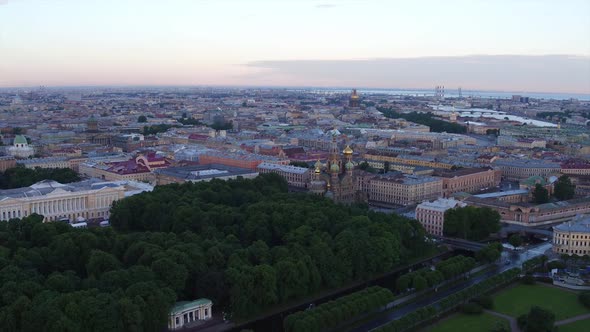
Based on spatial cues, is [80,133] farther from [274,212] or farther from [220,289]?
[220,289]

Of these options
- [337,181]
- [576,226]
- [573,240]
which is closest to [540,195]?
[576,226]

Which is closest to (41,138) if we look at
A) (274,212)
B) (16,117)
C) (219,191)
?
(16,117)

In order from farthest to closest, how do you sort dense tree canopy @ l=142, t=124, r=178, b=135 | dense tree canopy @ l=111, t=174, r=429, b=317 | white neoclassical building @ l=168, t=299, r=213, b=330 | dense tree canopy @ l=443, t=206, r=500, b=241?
dense tree canopy @ l=142, t=124, r=178, b=135
dense tree canopy @ l=443, t=206, r=500, b=241
dense tree canopy @ l=111, t=174, r=429, b=317
white neoclassical building @ l=168, t=299, r=213, b=330

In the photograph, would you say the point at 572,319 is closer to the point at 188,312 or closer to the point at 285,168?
the point at 188,312

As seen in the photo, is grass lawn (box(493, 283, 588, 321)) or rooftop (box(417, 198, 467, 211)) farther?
rooftop (box(417, 198, 467, 211))

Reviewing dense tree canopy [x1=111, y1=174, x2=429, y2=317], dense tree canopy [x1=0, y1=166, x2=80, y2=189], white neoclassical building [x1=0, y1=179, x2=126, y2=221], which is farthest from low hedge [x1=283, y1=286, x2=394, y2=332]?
dense tree canopy [x1=0, y1=166, x2=80, y2=189]

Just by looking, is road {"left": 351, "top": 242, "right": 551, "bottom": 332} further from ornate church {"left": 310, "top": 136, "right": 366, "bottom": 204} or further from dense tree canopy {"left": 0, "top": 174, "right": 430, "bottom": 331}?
ornate church {"left": 310, "top": 136, "right": 366, "bottom": 204}

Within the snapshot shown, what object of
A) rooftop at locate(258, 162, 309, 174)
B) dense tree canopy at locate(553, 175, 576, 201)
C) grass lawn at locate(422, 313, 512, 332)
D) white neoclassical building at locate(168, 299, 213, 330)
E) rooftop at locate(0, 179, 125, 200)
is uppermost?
rooftop at locate(0, 179, 125, 200)

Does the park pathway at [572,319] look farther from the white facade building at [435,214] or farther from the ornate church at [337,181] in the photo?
the ornate church at [337,181]
